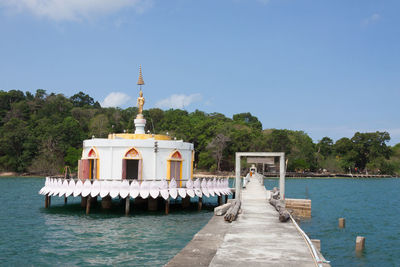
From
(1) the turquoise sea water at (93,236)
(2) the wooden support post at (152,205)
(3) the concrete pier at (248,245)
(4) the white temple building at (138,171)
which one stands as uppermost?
(4) the white temple building at (138,171)

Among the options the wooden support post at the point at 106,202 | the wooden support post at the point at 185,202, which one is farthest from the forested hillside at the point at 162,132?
the wooden support post at the point at 106,202

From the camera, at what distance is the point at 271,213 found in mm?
19172

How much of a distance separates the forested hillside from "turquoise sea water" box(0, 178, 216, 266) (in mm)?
63780

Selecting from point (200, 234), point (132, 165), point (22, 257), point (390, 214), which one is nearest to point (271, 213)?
point (200, 234)

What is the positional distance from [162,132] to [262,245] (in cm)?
8952

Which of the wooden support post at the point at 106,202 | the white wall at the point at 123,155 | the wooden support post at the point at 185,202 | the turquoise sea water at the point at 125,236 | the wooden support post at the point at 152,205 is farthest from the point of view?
the wooden support post at the point at 185,202

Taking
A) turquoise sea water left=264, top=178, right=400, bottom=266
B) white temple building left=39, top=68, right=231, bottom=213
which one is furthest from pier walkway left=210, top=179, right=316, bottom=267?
white temple building left=39, top=68, right=231, bottom=213

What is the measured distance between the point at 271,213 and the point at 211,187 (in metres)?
11.9

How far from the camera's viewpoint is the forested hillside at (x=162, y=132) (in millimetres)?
94000

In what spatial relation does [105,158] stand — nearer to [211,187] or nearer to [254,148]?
[211,187]

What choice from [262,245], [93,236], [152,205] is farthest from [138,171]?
[262,245]

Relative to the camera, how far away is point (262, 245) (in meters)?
12.1

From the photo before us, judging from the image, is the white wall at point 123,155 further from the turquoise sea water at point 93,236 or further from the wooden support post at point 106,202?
the turquoise sea water at point 93,236

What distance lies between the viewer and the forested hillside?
94.0m
